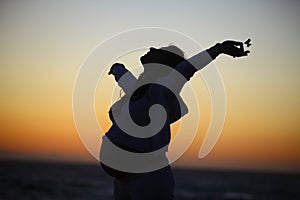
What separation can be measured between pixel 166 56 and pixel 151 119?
0.26 meters

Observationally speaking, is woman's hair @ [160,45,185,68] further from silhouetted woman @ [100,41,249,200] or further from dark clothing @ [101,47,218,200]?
dark clothing @ [101,47,218,200]

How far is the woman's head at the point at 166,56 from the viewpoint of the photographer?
249 centimetres

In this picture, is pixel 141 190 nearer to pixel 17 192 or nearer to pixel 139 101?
pixel 139 101

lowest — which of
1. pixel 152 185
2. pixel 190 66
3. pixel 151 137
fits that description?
pixel 152 185

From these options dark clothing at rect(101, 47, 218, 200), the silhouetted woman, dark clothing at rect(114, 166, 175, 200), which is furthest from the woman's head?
dark clothing at rect(114, 166, 175, 200)

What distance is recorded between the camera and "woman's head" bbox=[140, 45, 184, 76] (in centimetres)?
249

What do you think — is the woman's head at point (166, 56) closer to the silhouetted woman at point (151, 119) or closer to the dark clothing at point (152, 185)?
the silhouetted woman at point (151, 119)

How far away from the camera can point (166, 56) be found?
2.51 meters

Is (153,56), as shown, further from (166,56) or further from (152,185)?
(152,185)

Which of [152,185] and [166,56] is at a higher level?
[166,56]

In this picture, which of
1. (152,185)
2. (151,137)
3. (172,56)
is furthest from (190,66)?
(152,185)

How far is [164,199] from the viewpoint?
2463mm

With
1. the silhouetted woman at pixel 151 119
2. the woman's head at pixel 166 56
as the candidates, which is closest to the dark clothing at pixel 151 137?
Result: the silhouetted woman at pixel 151 119

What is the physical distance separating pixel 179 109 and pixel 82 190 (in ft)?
89.8
